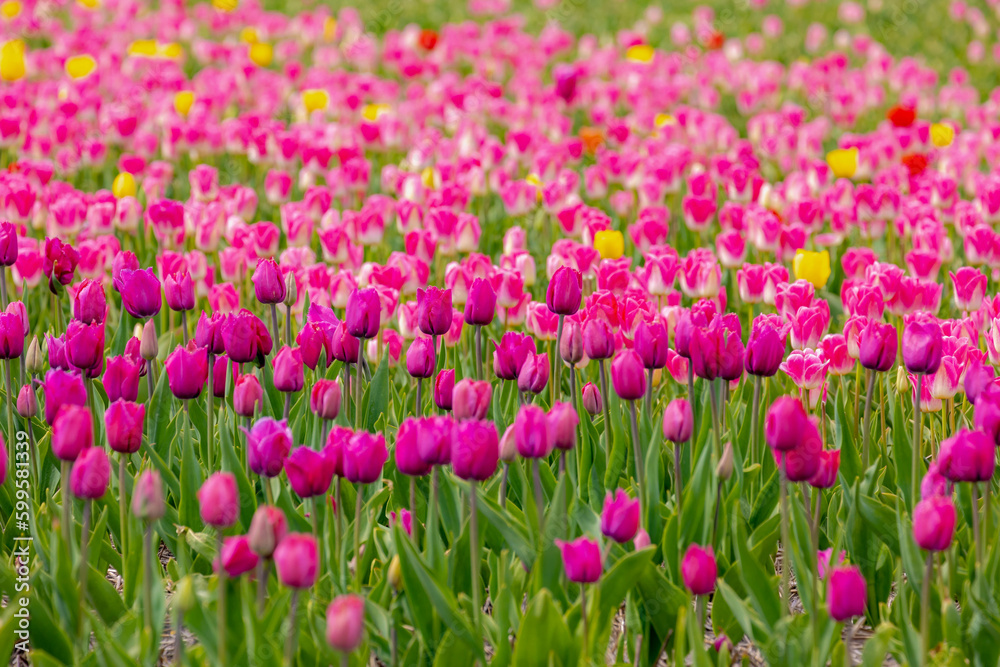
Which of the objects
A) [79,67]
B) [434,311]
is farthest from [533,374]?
[79,67]

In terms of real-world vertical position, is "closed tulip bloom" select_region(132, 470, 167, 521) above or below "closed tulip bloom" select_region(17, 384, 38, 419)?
above

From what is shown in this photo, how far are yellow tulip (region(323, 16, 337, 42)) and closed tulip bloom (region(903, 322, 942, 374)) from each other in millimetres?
8465

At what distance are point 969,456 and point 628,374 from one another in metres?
0.70

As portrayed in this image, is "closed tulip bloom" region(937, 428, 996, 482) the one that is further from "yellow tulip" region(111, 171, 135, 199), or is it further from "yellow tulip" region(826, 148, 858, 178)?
"yellow tulip" region(826, 148, 858, 178)

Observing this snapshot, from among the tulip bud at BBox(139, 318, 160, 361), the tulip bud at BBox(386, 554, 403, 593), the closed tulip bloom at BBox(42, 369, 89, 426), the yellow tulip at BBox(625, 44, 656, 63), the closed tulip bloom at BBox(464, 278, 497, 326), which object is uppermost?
the yellow tulip at BBox(625, 44, 656, 63)

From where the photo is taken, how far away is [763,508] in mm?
2840

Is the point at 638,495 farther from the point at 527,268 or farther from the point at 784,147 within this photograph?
the point at 784,147

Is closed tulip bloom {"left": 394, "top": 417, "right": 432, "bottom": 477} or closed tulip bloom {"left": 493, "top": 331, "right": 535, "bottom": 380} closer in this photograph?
closed tulip bloom {"left": 394, "top": 417, "right": 432, "bottom": 477}

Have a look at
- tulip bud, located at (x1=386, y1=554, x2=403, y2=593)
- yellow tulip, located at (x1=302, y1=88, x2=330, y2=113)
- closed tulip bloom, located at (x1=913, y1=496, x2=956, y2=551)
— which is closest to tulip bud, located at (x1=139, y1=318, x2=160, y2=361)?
tulip bud, located at (x1=386, y1=554, x2=403, y2=593)

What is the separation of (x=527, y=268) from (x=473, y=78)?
4327 millimetres

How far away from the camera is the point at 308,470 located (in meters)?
2.14

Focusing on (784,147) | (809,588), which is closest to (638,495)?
(809,588)

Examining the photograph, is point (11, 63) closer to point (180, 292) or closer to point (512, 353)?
point (180, 292)

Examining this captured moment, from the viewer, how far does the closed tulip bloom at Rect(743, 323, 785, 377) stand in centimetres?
259
